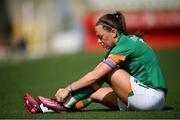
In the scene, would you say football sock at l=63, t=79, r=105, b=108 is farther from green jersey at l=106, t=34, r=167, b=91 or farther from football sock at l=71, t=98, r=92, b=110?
green jersey at l=106, t=34, r=167, b=91

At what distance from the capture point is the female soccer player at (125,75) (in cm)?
954

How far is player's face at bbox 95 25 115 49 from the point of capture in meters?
9.65

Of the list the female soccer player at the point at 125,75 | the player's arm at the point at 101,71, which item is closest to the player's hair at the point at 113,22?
the female soccer player at the point at 125,75

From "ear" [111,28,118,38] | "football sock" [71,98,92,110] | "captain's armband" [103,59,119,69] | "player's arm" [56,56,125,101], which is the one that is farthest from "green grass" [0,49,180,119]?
"ear" [111,28,118,38]

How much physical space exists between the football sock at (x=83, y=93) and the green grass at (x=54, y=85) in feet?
0.64

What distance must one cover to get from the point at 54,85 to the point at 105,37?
706 cm

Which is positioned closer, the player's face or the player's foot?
the player's face

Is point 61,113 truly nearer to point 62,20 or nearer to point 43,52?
point 43,52

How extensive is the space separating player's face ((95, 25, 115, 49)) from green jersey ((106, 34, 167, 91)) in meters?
0.10

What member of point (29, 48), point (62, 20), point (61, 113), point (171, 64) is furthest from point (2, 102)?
point (62, 20)

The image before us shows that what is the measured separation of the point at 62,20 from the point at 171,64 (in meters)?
19.1

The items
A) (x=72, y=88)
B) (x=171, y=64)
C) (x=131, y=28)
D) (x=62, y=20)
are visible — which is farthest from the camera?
(x=62, y=20)

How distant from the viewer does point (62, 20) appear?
41.3 m

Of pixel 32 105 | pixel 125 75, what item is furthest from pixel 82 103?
pixel 125 75
